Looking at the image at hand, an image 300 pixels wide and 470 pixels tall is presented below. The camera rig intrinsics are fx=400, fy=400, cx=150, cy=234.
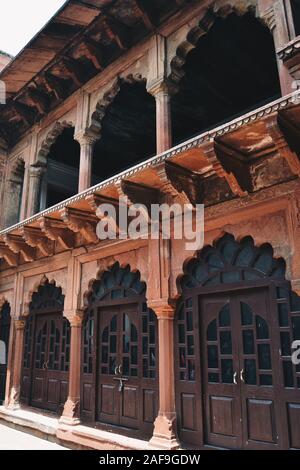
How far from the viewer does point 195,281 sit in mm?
5371

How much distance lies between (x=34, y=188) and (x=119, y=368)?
4213 millimetres

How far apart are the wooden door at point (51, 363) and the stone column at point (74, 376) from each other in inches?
21.7

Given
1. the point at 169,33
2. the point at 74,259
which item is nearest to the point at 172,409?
the point at 74,259

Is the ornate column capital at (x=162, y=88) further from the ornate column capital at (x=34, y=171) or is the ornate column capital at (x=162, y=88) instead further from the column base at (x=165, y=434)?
the column base at (x=165, y=434)

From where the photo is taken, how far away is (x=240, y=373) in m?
4.65

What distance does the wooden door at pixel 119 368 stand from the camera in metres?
5.81

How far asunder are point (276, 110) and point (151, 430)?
4315 millimetres

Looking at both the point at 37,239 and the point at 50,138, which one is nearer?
the point at 37,239

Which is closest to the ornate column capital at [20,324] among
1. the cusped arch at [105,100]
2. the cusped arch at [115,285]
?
the cusped arch at [115,285]

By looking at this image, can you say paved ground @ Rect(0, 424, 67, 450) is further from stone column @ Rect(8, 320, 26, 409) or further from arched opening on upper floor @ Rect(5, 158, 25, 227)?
arched opening on upper floor @ Rect(5, 158, 25, 227)

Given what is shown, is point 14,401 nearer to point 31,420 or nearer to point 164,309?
point 31,420

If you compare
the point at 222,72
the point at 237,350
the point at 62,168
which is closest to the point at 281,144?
the point at 237,350

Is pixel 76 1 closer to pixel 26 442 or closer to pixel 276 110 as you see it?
pixel 276 110
